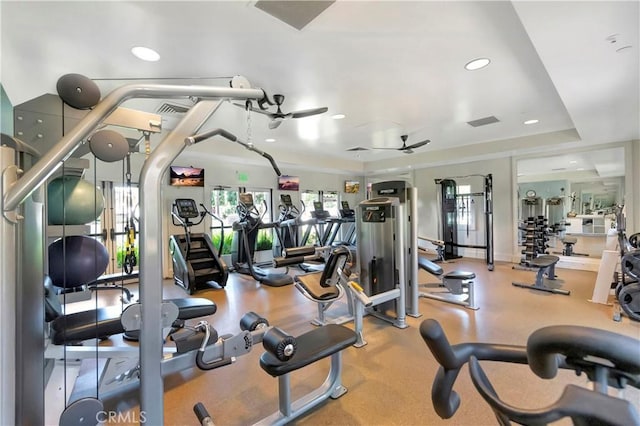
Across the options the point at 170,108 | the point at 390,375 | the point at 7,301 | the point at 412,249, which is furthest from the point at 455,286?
the point at 170,108

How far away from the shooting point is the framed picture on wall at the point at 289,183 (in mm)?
7738

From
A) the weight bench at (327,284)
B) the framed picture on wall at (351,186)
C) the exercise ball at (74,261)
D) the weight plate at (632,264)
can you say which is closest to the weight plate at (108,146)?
the exercise ball at (74,261)

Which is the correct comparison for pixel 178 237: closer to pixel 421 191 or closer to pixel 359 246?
pixel 359 246

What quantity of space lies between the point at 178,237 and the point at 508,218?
23.3ft

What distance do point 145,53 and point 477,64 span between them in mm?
3100

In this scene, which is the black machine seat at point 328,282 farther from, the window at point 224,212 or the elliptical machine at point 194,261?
the window at point 224,212

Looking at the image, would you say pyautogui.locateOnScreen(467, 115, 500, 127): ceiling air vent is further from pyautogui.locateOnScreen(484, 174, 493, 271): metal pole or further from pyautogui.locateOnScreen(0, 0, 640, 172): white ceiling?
pyautogui.locateOnScreen(484, 174, 493, 271): metal pole

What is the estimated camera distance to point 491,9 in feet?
6.75

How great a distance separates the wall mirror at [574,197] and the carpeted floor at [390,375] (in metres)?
4.43

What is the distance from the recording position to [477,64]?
9.45 feet

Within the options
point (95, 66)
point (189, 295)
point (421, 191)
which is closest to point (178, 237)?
point (189, 295)

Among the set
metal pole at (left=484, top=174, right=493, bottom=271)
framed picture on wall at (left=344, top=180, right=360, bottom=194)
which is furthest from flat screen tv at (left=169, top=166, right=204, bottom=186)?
metal pole at (left=484, top=174, right=493, bottom=271)

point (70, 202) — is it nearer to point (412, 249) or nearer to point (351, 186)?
point (412, 249)
